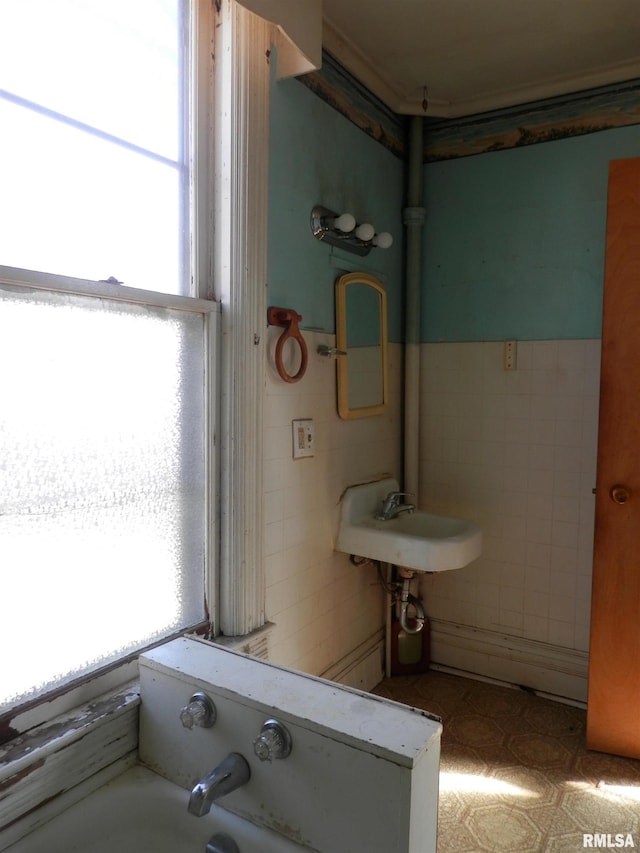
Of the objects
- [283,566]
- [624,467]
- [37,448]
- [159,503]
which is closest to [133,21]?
[37,448]

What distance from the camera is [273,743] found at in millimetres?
1096

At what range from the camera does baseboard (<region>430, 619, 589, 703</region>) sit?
2492 mm

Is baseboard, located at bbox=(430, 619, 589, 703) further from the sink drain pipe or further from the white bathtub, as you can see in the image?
the white bathtub

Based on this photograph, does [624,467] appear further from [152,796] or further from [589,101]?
[152,796]

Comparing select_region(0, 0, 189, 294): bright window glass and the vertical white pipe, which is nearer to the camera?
select_region(0, 0, 189, 294): bright window glass

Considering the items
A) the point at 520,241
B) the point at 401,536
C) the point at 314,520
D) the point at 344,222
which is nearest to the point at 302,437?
the point at 314,520

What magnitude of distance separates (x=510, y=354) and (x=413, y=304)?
19.3 inches

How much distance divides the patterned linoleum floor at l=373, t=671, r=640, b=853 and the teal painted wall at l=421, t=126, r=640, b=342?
1580mm

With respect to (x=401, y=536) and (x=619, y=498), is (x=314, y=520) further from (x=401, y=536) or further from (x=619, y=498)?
(x=619, y=498)

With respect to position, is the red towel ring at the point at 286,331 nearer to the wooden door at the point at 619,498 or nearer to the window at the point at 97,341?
the window at the point at 97,341

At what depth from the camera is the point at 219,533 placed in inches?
67.2

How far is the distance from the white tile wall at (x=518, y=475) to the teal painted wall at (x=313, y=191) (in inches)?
25.1

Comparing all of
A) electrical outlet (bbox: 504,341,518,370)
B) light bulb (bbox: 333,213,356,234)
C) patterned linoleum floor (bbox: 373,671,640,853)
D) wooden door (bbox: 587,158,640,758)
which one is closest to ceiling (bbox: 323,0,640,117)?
wooden door (bbox: 587,158,640,758)

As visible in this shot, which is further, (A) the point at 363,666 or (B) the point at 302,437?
(A) the point at 363,666
